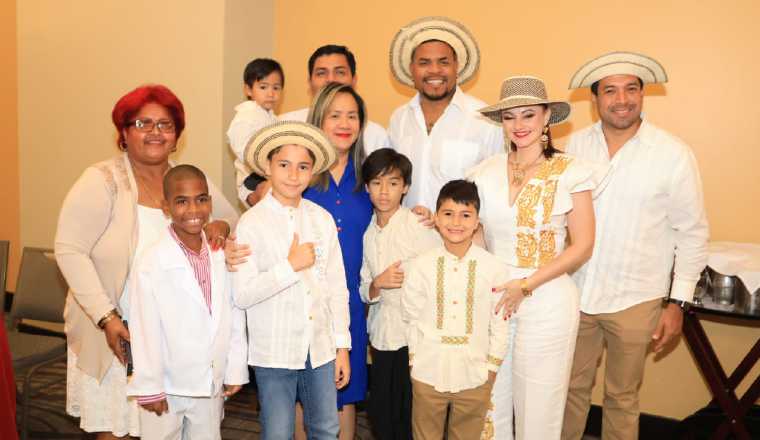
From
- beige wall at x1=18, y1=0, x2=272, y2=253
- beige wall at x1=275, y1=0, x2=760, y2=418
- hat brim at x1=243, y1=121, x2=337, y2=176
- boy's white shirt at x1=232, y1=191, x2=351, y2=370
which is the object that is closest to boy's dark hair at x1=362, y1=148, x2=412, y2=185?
hat brim at x1=243, y1=121, x2=337, y2=176

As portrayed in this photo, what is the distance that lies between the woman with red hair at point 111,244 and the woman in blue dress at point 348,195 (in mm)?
539

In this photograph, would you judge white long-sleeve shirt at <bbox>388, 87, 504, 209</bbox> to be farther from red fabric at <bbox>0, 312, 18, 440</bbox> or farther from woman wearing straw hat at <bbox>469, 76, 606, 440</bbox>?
red fabric at <bbox>0, 312, 18, 440</bbox>

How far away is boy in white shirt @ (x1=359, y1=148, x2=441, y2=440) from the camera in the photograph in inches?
108

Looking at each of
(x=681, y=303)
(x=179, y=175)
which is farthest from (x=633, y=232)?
(x=179, y=175)

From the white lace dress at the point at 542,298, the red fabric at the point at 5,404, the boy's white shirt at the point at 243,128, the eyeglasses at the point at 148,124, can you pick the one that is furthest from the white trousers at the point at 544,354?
the boy's white shirt at the point at 243,128

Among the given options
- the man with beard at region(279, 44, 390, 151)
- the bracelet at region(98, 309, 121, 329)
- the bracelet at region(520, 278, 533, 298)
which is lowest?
the bracelet at region(98, 309, 121, 329)

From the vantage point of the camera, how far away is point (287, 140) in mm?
2438

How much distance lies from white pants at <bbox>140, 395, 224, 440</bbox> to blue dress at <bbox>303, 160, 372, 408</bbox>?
0.71 m

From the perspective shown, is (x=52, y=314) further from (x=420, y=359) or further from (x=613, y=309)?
(x=613, y=309)

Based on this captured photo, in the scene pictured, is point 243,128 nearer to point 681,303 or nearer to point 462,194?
point 462,194

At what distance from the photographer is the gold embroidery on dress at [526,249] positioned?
8.11ft

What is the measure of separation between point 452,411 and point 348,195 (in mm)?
1060

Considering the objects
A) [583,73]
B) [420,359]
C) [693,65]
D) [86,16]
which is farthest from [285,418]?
[86,16]

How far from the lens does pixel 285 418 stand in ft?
7.69
